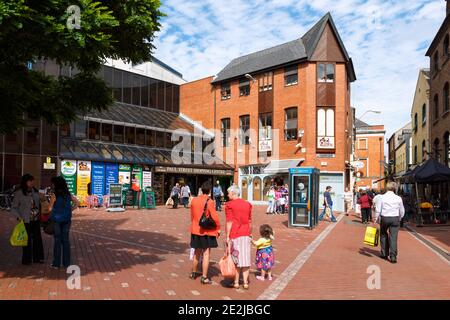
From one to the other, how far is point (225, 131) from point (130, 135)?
9.31 m

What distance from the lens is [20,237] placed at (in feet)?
26.7

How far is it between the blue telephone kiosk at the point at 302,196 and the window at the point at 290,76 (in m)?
15.5

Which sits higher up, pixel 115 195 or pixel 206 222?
pixel 206 222

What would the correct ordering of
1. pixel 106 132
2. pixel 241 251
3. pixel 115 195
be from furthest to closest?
pixel 106 132
pixel 115 195
pixel 241 251

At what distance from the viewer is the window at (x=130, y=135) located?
28.8 m

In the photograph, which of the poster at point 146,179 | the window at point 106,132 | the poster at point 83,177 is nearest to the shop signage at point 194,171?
the poster at point 146,179

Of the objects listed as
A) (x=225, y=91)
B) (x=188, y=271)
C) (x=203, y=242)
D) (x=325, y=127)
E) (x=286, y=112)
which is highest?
(x=225, y=91)

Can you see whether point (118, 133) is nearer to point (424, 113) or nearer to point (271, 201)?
point (271, 201)

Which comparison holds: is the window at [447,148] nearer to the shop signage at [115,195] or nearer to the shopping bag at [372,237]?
the shopping bag at [372,237]

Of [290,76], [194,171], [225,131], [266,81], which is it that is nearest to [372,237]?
[194,171]

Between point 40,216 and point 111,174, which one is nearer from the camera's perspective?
point 40,216

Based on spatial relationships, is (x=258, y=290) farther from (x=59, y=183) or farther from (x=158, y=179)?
(x=158, y=179)

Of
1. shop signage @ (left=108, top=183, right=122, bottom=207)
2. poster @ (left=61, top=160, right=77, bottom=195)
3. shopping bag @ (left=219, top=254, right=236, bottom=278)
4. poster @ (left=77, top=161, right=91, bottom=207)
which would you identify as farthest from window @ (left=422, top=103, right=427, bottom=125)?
shopping bag @ (left=219, top=254, right=236, bottom=278)

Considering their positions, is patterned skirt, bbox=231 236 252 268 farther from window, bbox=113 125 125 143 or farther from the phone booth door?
window, bbox=113 125 125 143
